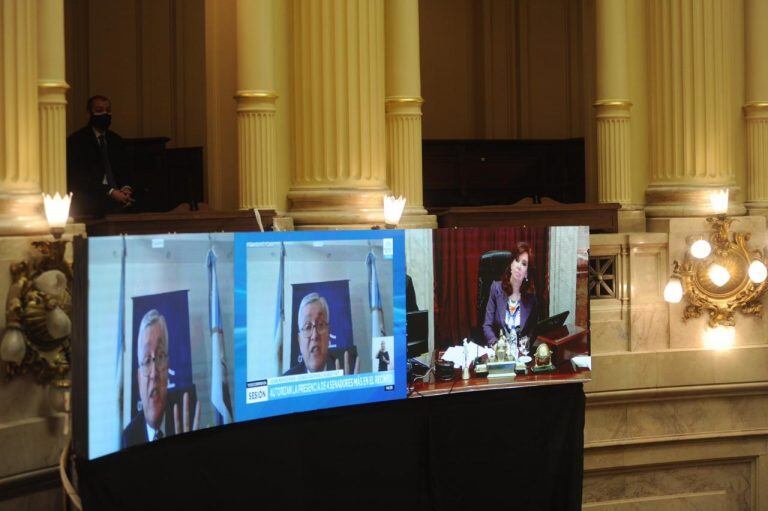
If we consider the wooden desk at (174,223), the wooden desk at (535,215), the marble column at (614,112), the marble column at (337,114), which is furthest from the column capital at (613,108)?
the wooden desk at (174,223)

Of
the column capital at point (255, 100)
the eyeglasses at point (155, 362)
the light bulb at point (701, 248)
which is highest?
the column capital at point (255, 100)

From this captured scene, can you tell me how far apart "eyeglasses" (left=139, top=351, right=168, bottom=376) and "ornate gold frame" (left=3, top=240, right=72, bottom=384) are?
1342 millimetres

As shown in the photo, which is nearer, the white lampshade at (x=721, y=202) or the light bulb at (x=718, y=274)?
the white lampshade at (x=721, y=202)

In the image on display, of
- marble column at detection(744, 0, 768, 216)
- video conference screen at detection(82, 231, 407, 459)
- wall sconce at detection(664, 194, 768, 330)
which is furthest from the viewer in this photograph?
marble column at detection(744, 0, 768, 216)

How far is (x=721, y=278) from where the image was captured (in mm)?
10500

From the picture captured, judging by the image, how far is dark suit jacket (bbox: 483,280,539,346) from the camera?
805 centimetres

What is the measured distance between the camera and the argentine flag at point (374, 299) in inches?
299

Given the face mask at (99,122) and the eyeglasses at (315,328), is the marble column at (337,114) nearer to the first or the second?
the face mask at (99,122)

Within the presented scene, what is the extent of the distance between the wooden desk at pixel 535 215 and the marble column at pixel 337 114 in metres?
0.68

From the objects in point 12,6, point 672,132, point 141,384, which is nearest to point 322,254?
point 141,384

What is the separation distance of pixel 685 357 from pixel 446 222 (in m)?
2.40

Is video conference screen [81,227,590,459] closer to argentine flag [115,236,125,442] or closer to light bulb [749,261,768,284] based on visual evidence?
argentine flag [115,236,125,442]

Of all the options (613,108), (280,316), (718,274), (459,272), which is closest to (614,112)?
(613,108)

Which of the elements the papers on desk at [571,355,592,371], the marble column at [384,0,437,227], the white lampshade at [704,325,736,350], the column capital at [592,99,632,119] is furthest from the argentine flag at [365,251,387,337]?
the column capital at [592,99,632,119]
